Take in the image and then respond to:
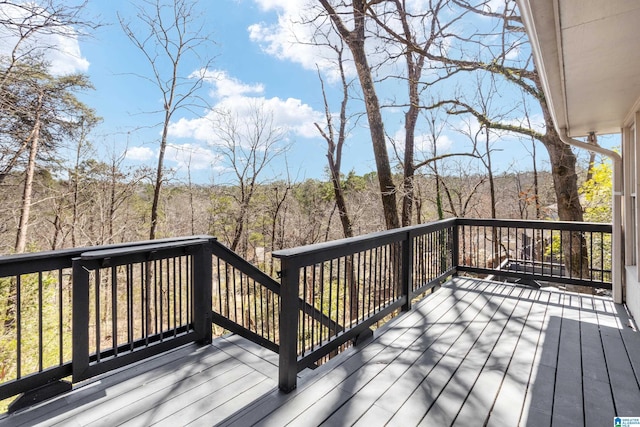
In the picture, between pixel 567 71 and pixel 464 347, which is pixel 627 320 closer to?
pixel 464 347

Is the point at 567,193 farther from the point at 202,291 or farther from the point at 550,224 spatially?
the point at 202,291

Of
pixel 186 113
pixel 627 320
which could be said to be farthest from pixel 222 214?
pixel 627 320

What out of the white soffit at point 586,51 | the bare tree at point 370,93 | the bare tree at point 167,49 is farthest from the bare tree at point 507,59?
the bare tree at point 167,49

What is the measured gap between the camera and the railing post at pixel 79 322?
7.16 ft

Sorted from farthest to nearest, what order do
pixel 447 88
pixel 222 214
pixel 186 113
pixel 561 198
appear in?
pixel 222 214
pixel 447 88
pixel 186 113
pixel 561 198

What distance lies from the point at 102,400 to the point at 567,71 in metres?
3.87

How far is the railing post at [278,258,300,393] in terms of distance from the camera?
2.13m

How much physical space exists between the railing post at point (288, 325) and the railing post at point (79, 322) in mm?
1374

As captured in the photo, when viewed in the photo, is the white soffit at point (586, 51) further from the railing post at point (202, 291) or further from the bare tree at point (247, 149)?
the bare tree at point (247, 149)

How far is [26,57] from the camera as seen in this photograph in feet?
19.9

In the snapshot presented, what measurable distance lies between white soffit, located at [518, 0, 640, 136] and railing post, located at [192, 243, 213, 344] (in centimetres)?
284

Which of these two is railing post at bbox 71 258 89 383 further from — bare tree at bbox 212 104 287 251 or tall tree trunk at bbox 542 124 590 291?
bare tree at bbox 212 104 287 251

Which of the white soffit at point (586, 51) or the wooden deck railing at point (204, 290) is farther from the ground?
the white soffit at point (586, 51)

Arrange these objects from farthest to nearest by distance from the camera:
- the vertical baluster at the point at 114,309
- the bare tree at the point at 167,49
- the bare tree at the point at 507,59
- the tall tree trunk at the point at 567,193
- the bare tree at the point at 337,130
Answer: the bare tree at the point at 337,130, the bare tree at the point at 167,49, the tall tree trunk at the point at 567,193, the bare tree at the point at 507,59, the vertical baluster at the point at 114,309
